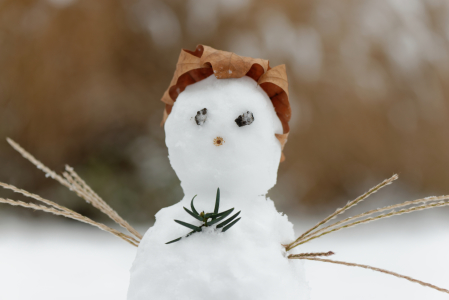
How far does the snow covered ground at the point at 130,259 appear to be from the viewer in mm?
547

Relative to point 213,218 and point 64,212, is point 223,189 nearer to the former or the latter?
point 213,218

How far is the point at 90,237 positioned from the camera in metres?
0.77

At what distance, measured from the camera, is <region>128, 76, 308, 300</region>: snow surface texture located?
0.25 meters

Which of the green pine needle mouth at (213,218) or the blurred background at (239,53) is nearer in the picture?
the green pine needle mouth at (213,218)

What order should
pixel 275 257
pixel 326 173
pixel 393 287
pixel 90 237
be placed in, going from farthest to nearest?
pixel 326 173
pixel 90 237
pixel 393 287
pixel 275 257

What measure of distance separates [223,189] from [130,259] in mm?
494

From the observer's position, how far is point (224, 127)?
280 mm

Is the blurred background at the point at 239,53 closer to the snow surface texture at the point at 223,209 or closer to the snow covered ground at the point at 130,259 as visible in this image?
the snow covered ground at the point at 130,259

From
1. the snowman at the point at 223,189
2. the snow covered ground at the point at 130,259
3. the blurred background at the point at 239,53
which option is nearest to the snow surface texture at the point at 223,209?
the snowman at the point at 223,189

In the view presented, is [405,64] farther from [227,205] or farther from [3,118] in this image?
[3,118]

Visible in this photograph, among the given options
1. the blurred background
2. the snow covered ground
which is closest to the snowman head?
the snow covered ground

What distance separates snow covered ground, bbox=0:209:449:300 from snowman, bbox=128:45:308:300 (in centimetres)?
32

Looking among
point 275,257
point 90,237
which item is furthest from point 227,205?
point 90,237

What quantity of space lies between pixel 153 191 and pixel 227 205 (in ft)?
1.73
